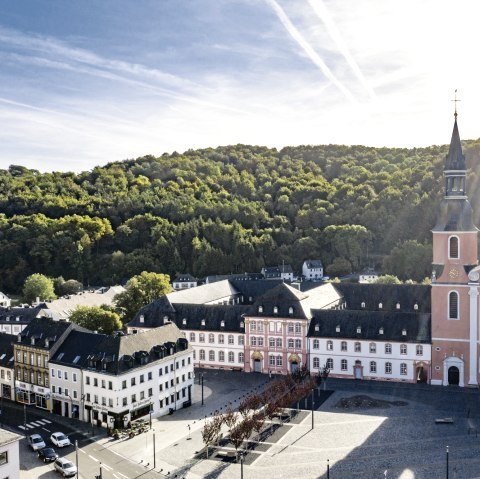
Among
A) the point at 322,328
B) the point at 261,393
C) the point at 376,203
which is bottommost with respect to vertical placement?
the point at 261,393

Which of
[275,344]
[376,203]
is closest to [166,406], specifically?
[275,344]

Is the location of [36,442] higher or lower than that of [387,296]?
lower

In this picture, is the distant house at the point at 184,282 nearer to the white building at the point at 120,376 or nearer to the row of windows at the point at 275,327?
the row of windows at the point at 275,327

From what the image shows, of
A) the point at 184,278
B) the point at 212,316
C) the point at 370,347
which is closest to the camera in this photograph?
the point at 370,347

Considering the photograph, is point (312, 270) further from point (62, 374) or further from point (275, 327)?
point (62, 374)

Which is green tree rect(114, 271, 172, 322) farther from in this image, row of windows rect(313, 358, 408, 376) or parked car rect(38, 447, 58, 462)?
parked car rect(38, 447, 58, 462)

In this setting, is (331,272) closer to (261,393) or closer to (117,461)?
(261,393)

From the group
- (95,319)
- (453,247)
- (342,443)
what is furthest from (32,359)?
(453,247)
